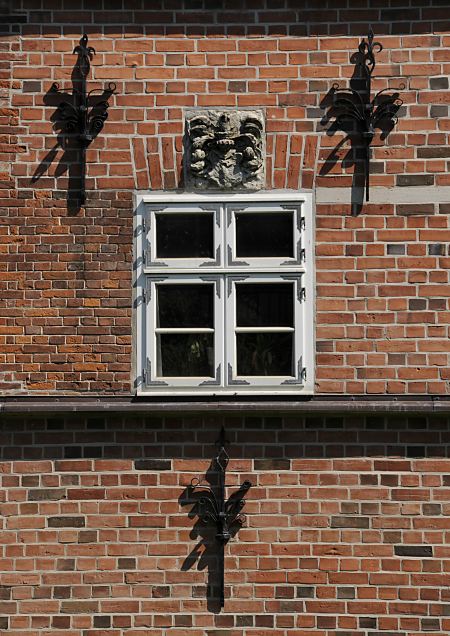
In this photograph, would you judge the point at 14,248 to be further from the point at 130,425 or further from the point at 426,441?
the point at 426,441

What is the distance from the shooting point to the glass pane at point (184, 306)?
6582 mm

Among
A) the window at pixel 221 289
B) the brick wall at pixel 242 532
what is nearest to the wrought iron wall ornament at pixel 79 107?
the window at pixel 221 289

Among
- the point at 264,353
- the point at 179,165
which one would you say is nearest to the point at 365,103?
the point at 179,165

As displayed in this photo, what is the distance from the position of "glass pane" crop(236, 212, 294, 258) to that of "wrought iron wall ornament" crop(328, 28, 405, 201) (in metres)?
0.62

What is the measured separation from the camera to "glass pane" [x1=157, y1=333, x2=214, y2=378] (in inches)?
258

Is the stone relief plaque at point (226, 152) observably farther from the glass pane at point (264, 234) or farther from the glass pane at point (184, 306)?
the glass pane at point (184, 306)

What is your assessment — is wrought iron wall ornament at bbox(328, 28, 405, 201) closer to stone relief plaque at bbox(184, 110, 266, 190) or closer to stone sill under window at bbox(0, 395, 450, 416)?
stone relief plaque at bbox(184, 110, 266, 190)

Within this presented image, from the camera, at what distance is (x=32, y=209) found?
6633 millimetres

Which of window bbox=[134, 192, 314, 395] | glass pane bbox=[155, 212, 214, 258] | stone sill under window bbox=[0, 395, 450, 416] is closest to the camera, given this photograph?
stone sill under window bbox=[0, 395, 450, 416]

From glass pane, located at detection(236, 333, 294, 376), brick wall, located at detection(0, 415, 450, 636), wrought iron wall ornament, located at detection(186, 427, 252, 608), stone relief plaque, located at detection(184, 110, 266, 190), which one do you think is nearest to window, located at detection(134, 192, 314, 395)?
glass pane, located at detection(236, 333, 294, 376)

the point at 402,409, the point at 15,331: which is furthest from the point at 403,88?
the point at 15,331

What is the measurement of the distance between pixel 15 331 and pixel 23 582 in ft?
5.67

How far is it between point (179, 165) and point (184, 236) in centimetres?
50

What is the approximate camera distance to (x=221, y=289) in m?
6.54
